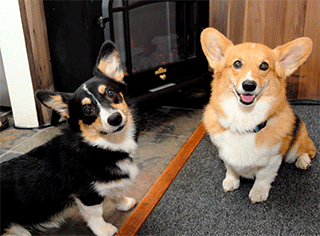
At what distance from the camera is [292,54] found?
135cm

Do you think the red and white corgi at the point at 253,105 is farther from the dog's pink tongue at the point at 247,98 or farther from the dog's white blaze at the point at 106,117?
the dog's white blaze at the point at 106,117

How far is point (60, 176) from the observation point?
120 cm

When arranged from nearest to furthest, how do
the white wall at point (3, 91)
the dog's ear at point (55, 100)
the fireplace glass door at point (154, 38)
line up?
the dog's ear at point (55, 100) → the fireplace glass door at point (154, 38) → the white wall at point (3, 91)

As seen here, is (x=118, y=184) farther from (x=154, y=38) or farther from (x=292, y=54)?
(x=154, y=38)

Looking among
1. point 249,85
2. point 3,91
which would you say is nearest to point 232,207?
point 249,85

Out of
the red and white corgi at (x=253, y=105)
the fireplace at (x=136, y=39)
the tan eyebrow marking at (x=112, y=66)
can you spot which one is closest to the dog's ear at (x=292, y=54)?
the red and white corgi at (x=253, y=105)

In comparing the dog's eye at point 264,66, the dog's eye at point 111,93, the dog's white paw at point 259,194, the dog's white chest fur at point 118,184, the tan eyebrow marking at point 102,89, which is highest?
the dog's eye at point 264,66

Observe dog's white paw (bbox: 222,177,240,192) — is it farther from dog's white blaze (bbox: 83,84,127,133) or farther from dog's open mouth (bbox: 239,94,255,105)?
dog's white blaze (bbox: 83,84,127,133)

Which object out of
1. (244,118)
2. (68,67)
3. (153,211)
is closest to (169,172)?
(153,211)

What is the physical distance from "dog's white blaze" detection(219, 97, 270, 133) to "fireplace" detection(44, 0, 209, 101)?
0.91m

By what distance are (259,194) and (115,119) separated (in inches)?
33.4

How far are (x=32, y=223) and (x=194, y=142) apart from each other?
119 centimetres

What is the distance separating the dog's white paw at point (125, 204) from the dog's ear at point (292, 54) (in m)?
0.98

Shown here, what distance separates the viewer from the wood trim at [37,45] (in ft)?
6.81
